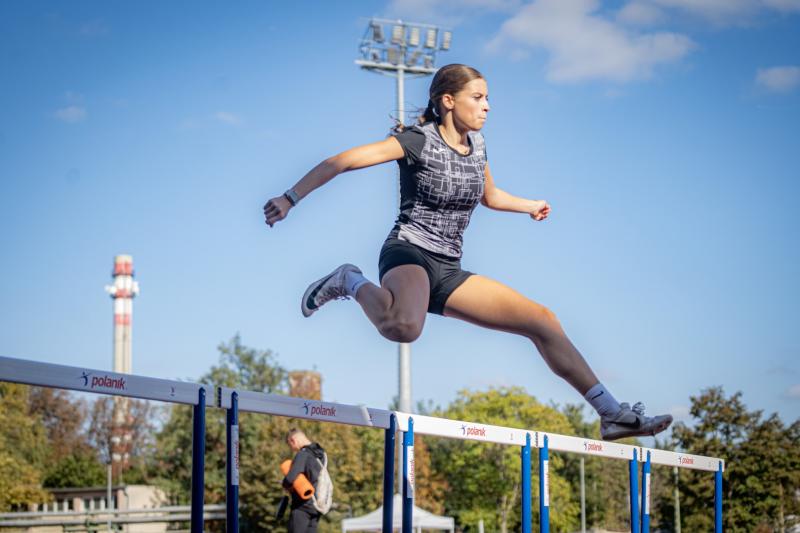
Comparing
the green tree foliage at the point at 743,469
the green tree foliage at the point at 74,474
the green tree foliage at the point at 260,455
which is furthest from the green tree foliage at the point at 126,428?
the green tree foliage at the point at 743,469

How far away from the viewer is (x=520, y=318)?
592cm

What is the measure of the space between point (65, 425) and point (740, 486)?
49.9m

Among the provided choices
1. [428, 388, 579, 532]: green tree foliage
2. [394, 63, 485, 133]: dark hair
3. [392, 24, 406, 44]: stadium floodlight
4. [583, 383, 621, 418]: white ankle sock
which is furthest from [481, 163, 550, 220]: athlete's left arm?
[428, 388, 579, 532]: green tree foliage

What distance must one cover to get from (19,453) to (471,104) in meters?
49.2

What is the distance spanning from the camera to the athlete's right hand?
5.13 metres

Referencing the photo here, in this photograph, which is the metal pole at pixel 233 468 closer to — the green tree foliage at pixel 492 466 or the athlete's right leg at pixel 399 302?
the athlete's right leg at pixel 399 302

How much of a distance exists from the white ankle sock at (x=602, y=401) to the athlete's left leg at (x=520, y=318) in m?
0.04

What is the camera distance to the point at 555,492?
5359 centimetres

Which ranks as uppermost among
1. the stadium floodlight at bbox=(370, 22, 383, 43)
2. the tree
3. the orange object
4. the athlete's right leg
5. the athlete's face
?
the stadium floodlight at bbox=(370, 22, 383, 43)

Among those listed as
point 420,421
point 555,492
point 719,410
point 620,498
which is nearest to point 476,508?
point 555,492

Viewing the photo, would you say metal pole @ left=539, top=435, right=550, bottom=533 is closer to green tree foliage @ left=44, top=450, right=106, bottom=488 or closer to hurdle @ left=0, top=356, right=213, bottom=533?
hurdle @ left=0, top=356, right=213, bottom=533

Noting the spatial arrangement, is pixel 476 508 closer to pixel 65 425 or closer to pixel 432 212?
pixel 65 425

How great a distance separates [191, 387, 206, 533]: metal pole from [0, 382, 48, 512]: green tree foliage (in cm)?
3382

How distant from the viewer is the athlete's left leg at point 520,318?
5.89 metres
